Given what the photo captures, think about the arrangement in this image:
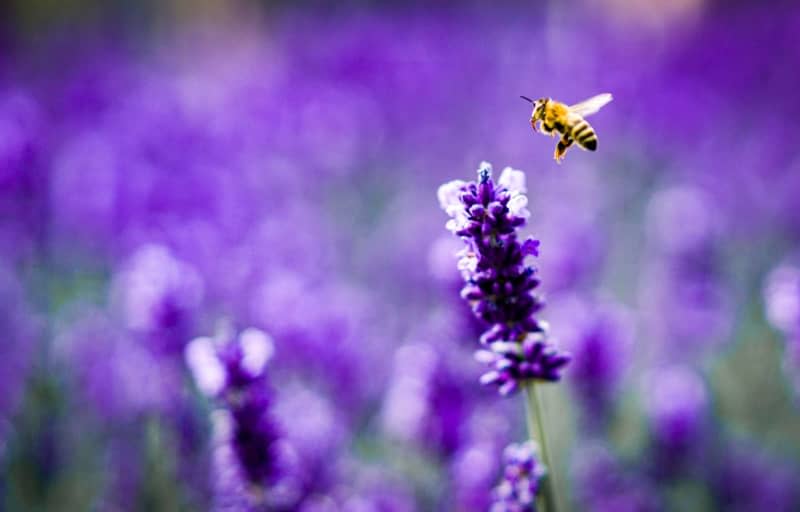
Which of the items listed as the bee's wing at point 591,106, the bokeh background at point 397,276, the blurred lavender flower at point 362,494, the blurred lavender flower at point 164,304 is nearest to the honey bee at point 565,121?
the bee's wing at point 591,106

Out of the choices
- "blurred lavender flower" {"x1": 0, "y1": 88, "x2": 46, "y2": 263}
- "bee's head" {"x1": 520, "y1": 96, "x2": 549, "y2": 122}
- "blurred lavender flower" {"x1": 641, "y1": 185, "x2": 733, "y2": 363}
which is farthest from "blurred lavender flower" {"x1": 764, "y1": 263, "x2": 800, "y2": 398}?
"blurred lavender flower" {"x1": 0, "y1": 88, "x2": 46, "y2": 263}

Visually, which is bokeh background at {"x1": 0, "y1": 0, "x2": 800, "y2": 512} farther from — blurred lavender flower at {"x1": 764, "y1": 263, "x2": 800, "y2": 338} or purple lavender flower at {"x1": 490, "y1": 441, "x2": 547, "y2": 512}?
purple lavender flower at {"x1": 490, "y1": 441, "x2": 547, "y2": 512}

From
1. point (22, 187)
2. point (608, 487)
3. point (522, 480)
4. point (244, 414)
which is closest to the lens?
point (522, 480)

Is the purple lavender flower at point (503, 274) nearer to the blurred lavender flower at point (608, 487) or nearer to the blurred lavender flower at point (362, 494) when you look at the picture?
the blurred lavender flower at point (362, 494)

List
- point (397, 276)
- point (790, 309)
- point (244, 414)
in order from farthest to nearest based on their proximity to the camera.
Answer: point (397, 276) → point (790, 309) → point (244, 414)

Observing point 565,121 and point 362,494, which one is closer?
point 565,121

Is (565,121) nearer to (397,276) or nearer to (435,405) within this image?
(435,405)

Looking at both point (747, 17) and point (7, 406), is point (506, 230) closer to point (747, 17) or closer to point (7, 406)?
point (7, 406)

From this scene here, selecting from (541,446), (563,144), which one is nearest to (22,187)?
(563,144)
